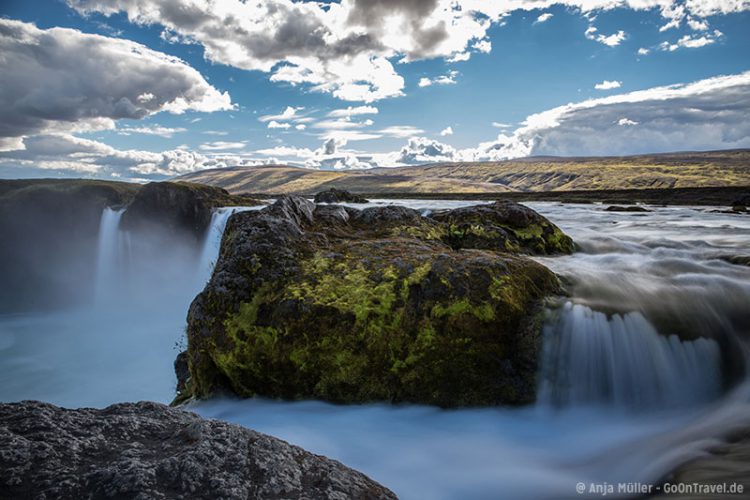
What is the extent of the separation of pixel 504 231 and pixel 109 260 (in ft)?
137

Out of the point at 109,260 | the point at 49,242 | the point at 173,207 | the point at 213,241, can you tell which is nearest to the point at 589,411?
the point at 213,241

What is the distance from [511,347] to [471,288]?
46.4 inches

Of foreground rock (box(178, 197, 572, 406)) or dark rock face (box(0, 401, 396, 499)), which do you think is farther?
foreground rock (box(178, 197, 572, 406))

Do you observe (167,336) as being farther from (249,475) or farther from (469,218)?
(249,475)

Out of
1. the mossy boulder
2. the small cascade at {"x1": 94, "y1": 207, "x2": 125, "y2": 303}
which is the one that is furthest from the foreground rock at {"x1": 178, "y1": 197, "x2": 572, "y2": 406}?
the small cascade at {"x1": 94, "y1": 207, "x2": 125, "y2": 303}

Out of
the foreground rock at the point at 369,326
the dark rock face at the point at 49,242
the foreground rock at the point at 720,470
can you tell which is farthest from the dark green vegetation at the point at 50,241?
the foreground rock at the point at 720,470

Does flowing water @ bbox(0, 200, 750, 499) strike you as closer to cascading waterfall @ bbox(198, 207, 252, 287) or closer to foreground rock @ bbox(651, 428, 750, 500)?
foreground rock @ bbox(651, 428, 750, 500)

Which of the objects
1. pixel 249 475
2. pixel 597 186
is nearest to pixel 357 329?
pixel 249 475

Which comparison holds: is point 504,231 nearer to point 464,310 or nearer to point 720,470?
point 464,310

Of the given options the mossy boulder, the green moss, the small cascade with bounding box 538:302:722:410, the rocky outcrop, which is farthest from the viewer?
the rocky outcrop

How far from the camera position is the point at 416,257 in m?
7.66

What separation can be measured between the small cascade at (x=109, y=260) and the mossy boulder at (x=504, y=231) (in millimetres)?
38351

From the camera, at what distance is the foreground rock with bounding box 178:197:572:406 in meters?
6.45

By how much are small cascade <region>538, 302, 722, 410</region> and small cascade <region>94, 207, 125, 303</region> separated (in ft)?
142
